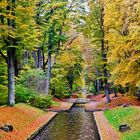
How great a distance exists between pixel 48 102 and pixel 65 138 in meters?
17.9

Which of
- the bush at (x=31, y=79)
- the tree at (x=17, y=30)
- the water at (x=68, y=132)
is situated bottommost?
the water at (x=68, y=132)

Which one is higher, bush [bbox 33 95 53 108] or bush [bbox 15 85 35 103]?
bush [bbox 15 85 35 103]

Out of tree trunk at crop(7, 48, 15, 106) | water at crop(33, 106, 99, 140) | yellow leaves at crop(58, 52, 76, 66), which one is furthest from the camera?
yellow leaves at crop(58, 52, 76, 66)

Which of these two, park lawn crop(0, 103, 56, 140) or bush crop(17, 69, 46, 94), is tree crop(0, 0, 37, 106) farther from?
bush crop(17, 69, 46, 94)

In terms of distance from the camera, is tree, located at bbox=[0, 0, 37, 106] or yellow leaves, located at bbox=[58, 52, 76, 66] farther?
yellow leaves, located at bbox=[58, 52, 76, 66]

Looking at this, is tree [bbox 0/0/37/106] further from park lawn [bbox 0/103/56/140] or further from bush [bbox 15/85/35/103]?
bush [bbox 15/85/35/103]

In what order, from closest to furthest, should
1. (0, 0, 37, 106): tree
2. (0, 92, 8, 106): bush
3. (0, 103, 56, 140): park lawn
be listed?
(0, 103, 56, 140): park lawn
(0, 0, 37, 106): tree
(0, 92, 8, 106): bush

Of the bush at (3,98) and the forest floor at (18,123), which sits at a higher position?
the bush at (3,98)

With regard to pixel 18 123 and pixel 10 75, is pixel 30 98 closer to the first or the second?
pixel 10 75

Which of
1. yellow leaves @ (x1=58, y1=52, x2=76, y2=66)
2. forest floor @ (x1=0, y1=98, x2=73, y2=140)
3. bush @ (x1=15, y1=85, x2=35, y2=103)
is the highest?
yellow leaves @ (x1=58, y1=52, x2=76, y2=66)

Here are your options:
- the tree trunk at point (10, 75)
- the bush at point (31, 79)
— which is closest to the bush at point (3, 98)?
the tree trunk at point (10, 75)

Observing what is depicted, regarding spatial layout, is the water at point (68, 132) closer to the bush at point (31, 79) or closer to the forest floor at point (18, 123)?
the forest floor at point (18, 123)

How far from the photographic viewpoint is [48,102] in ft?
115

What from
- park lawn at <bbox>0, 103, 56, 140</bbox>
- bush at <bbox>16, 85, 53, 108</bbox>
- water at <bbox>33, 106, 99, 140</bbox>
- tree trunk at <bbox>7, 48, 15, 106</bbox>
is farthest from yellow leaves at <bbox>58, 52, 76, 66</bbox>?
water at <bbox>33, 106, 99, 140</bbox>
